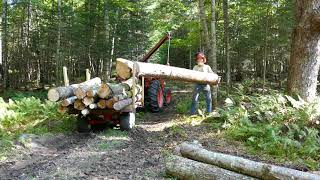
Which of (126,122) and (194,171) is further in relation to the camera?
(126,122)

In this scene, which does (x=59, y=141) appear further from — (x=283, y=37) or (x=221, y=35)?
(x=221, y=35)

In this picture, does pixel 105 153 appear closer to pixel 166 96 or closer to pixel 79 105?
pixel 79 105

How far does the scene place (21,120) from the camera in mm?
10195

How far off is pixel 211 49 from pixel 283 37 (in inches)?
432

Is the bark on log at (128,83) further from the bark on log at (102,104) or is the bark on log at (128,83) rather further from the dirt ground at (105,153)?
the dirt ground at (105,153)

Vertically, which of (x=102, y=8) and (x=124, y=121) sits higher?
(x=102, y=8)

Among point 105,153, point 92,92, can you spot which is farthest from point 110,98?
point 105,153

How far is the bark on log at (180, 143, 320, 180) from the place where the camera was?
4.83m

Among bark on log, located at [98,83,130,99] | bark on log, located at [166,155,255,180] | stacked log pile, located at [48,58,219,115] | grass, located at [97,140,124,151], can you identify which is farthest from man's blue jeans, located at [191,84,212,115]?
bark on log, located at [166,155,255,180]

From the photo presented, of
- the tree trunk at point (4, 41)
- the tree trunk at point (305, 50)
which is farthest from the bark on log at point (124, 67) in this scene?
the tree trunk at point (4, 41)

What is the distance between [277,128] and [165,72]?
368 cm

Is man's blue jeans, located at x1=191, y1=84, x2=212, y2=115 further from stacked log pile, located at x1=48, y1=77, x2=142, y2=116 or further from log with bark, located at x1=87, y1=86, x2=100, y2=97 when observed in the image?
log with bark, located at x1=87, y1=86, x2=100, y2=97

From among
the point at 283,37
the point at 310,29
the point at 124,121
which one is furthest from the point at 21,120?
the point at 283,37

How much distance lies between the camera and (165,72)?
34.0ft
